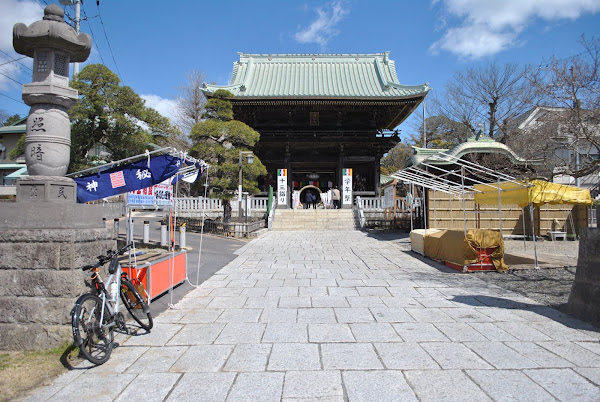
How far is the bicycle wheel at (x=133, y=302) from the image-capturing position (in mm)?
4391

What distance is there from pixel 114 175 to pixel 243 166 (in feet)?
33.3

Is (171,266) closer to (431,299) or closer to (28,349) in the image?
(28,349)

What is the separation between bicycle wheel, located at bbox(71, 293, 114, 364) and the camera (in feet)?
11.1

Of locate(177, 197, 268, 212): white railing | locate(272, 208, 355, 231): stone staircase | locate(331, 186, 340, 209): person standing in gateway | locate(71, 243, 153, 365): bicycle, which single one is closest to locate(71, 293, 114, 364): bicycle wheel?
locate(71, 243, 153, 365): bicycle

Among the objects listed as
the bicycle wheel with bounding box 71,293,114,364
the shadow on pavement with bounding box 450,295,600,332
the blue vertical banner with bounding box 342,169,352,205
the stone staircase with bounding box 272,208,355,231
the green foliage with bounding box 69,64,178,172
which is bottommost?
the shadow on pavement with bounding box 450,295,600,332

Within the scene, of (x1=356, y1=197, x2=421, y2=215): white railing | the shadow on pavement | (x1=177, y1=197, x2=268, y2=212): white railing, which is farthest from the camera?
(x1=177, y1=197, x2=268, y2=212): white railing

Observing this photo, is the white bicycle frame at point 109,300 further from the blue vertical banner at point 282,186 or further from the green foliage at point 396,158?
the green foliage at point 396,158

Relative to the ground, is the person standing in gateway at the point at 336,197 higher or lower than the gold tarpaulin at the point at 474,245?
higher

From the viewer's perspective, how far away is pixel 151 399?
→ 9.34 feet

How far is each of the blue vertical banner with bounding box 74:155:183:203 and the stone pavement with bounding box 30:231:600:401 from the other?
212 cm

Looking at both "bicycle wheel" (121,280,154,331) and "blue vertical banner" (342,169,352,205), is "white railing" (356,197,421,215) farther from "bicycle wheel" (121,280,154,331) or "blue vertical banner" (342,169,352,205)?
"bicycle wheel" (121,280,154,331)

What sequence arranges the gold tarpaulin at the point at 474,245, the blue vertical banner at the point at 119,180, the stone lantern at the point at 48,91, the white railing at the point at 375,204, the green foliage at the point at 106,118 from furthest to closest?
the white railing at the point at 375,204, the green foliage at the point at 106,118, the gold tarpaulin at the point at 474,245, the blue vertical banner at the point at 119,180, the stone lantern at the point at 48,91

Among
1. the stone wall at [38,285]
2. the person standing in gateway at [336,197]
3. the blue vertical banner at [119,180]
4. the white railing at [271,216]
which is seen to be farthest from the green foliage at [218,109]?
the stone wall at [38,285]

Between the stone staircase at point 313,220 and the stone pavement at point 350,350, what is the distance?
12.3m
